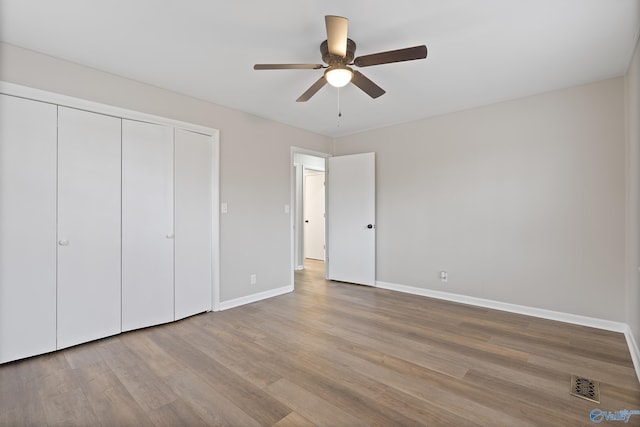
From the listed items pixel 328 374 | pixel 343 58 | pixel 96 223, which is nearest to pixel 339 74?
pixel 343 58

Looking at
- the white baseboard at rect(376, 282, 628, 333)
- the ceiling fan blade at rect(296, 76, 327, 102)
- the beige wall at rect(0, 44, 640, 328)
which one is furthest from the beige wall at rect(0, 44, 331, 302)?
the white baseboard at rect(376, 282, 628, 333)

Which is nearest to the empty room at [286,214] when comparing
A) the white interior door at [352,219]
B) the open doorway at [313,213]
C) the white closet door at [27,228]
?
the white closet door at [27,228]

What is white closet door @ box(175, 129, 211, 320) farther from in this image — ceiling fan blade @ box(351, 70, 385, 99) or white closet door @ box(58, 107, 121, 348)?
ceiling fan blade @ box(351, 70, 385, 99)

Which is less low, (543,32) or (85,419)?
(543,32)

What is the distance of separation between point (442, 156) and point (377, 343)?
2.64m

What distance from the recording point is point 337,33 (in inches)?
73.8

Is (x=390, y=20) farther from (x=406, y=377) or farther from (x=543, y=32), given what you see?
(x=406, y=377)

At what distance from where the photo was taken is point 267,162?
4195 millimetres

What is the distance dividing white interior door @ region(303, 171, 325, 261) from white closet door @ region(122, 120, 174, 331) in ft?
14.7

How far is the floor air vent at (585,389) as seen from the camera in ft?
6.27

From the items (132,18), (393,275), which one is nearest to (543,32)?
(132,18)

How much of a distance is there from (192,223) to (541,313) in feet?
13.2

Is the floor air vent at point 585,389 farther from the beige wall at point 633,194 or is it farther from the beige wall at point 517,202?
the beige wall at point 517,202

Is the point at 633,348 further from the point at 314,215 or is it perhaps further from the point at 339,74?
the point at 314,215
